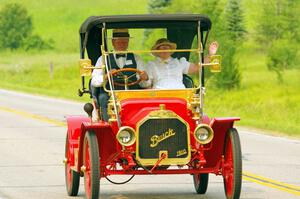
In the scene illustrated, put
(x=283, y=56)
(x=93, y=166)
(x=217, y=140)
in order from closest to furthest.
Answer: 1. (x=93, y=166)
2. (x=217, y=140)
3. (x=283, y=56)

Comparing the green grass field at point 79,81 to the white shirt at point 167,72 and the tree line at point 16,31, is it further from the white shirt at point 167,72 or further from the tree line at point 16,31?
the white shirt at point 167,72

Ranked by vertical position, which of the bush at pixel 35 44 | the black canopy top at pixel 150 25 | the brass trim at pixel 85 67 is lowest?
the bush at pixel 35 44

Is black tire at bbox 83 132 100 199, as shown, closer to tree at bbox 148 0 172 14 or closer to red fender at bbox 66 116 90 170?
red fender at bbox 66 116 90 170

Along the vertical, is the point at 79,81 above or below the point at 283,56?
below

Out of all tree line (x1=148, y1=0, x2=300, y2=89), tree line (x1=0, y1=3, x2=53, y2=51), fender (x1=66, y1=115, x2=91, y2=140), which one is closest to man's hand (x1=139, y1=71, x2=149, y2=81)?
fender (x1=66, y1=115, x2=91, y2=140)

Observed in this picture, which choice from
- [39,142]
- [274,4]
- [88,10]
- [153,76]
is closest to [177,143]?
[153,76]

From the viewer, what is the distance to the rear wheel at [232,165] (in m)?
9.72

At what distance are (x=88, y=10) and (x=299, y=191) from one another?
5003 inches

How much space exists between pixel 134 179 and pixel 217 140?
277cm

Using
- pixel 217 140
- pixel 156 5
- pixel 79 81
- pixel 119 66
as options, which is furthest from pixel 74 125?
pixel 156 5

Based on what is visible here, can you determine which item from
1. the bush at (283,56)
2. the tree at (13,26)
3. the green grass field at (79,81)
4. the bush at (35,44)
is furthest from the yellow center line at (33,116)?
the bush at (35,44)

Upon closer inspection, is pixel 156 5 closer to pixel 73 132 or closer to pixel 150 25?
pixel 73 132

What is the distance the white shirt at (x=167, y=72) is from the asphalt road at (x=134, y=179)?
127 cm

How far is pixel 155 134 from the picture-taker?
9.85 meters
